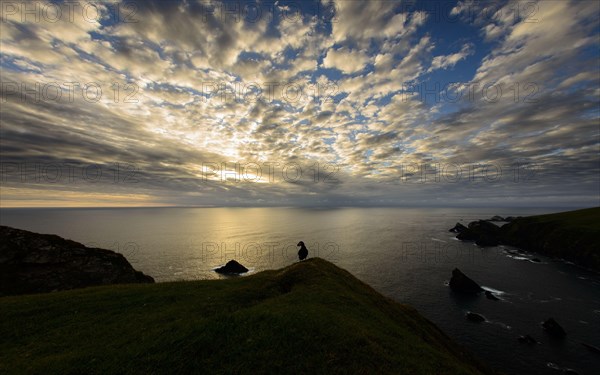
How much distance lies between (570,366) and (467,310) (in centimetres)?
1852

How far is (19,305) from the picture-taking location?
20.3m

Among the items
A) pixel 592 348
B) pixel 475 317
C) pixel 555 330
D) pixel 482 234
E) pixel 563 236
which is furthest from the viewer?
pixel 482 234

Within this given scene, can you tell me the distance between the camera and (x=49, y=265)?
35.9 metres

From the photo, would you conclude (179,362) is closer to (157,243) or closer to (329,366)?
(329,366)

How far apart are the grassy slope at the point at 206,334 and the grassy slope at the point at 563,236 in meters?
119

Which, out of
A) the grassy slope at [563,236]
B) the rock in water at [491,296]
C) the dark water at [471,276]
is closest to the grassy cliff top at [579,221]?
the grassy slope at [563,236]

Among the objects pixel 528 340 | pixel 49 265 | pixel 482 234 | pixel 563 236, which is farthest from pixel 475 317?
pixel 482 234

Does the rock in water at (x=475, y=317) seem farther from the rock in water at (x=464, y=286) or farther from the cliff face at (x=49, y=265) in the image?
the cliff face at (x=49, y=265)

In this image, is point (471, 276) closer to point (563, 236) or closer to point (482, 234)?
point (563, 236)

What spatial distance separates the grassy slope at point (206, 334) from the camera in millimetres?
13016

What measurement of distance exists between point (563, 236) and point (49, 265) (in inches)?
6882

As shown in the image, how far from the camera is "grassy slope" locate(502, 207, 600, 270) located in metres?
89.7

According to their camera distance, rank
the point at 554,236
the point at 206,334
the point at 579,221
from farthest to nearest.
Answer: the point at 579,221 → the point at 554,236 → the point at 206,334

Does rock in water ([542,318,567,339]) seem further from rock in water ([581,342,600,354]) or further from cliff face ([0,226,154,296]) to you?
cliff face ([0,226,154,296])
